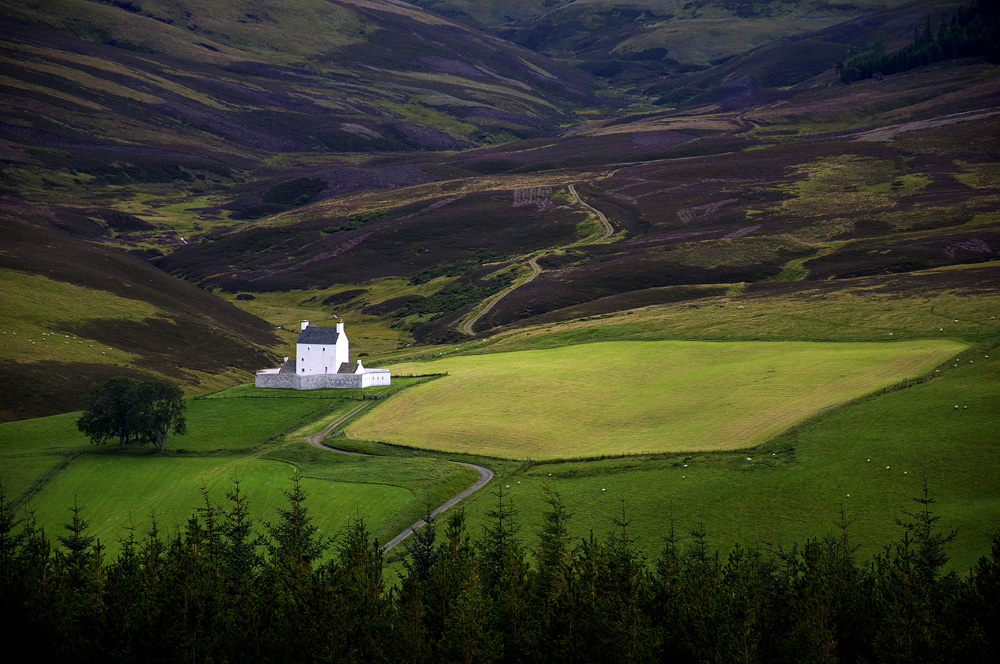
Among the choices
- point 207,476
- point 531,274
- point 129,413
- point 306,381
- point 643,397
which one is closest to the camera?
point 207,476

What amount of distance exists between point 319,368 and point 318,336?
10.9 ft

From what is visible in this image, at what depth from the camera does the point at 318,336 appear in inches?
3551

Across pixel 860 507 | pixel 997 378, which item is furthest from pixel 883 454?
pixel 997 378

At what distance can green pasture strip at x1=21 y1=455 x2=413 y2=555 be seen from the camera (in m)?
52.8

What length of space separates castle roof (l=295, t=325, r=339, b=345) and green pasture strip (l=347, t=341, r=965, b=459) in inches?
514

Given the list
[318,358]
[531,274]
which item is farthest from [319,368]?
[531,274]

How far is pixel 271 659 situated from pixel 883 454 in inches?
1368

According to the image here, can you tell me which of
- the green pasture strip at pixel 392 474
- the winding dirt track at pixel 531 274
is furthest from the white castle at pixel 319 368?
the winding dirt track at pixel 531 274

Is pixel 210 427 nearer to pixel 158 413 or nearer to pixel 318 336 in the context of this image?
pixel 158 413

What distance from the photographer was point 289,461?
64938 mm

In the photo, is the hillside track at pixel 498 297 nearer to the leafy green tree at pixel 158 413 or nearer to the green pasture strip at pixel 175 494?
the leafy green tree at pixel 158 413

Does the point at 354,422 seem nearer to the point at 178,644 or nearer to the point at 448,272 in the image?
the point at 178,644

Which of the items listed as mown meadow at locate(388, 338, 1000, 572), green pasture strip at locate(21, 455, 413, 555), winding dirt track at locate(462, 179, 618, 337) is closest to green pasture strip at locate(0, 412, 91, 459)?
green pasture strip at locate(21, 455, 413, 555)

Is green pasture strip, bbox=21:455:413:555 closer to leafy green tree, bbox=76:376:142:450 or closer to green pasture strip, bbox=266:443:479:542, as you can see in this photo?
green pasture strip, bbox=266:443:479:542
